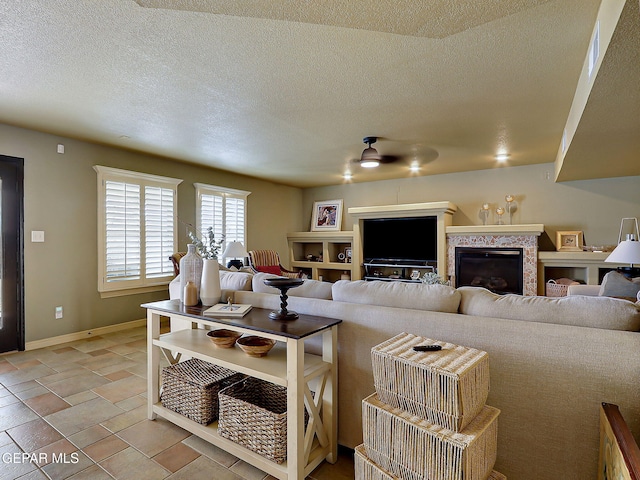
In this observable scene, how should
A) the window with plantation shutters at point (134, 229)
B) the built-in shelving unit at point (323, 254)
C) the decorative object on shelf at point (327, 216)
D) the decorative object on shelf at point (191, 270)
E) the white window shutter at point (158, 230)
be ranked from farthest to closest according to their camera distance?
1. the decorative object on shelf at point (327, 216)
2. the built-in shelving unit at point (323, 254)
3. the white window shutter at point (158, 230)
4. the window with plantation shutters at point (134, 229)
5. the decorative object on shelf at point (191, 270)

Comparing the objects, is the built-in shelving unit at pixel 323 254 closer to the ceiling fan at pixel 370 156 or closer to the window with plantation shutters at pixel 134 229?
the ceiling fan at pixel 370 156

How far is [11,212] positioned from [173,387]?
9.88ft

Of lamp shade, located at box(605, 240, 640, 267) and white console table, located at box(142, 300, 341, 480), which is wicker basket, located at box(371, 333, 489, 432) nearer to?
white console table, located at box(142, 300, 341, 480)

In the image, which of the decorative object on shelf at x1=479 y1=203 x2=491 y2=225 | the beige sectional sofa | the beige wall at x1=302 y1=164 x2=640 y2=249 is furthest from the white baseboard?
the decorative object on shelf at x1=479 y1=203 x2=491 y2=225

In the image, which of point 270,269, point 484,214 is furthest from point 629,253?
point 270,269

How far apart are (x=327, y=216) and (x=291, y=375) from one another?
586cm

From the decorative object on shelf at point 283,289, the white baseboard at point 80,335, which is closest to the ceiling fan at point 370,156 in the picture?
the decorative object on shelf at point 283,289

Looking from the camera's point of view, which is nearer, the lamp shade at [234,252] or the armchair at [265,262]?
A: the lamp shade at [234,252]

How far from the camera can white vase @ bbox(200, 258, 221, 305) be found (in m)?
2.31

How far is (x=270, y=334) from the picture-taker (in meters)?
1.70

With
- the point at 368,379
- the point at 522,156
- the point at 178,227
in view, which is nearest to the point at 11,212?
the point at 178,227

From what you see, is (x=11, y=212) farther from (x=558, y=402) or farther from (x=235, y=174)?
(x=558, y=402)

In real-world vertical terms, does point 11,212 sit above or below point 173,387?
above

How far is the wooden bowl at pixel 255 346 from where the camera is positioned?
1947 millimetres
